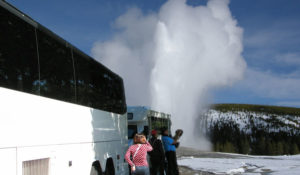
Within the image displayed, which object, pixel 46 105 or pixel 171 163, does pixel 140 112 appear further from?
pixel 46 105

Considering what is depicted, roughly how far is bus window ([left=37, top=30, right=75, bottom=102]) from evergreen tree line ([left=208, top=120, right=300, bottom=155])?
13641 centimetres

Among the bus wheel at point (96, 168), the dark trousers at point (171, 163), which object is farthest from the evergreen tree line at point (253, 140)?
the bus wheel at point (96, 168)

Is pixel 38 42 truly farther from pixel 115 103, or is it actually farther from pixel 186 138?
pixel 186 138

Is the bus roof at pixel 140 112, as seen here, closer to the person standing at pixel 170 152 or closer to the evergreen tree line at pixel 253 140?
the person standing at pixel 170 152

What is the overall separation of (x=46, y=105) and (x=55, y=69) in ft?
2.94


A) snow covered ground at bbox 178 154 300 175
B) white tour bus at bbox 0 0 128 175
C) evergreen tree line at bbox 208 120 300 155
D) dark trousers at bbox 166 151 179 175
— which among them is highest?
white tour bus at bbox 0 0 128 175

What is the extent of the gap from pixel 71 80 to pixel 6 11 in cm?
252

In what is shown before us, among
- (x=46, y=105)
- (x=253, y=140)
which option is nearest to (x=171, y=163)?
(x=46, y=105)

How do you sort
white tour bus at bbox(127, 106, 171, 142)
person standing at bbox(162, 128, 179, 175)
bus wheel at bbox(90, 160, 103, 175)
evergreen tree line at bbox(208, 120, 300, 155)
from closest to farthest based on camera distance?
1. bus wheel at bbox(90, 160, 103, 175)
2. person standing at bbox(162, 128, 179, 175)
3. white tour bus at bbox(127, 106, 171, 142)
4. evergreen tree line at bbox(208, 120, 300, 155)

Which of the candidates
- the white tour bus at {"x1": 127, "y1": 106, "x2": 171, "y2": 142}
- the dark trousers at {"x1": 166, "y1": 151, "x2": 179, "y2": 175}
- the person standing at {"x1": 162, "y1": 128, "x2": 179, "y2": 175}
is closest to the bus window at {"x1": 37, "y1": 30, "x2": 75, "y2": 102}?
the person standing at {"x1": 162, "y1": 128, "x2": 179, "y2": 175}

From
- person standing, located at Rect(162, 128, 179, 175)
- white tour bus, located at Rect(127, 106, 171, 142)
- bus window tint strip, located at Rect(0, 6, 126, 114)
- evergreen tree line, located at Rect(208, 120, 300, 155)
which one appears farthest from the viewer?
evergreen tree line, located at Rect(208, 120, 300, 155)

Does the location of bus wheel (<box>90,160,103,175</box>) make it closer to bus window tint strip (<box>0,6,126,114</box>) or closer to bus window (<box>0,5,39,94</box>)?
bus window tint strip (<box>0,6,126,114</box>)

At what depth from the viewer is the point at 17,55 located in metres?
5.10

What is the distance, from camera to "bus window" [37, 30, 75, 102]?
5957 millimetres
